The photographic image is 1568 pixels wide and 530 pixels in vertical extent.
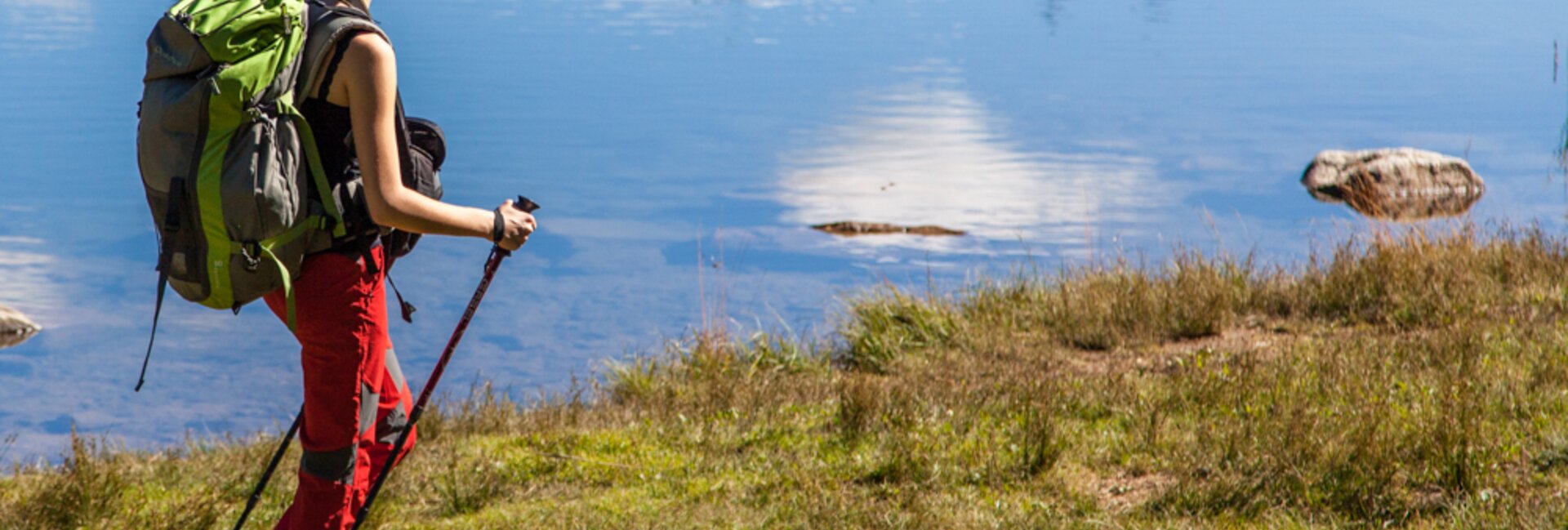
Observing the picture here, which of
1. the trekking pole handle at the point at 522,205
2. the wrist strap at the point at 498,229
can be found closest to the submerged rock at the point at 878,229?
the trekking pole handle at the point at 522,205

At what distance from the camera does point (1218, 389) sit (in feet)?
21.5

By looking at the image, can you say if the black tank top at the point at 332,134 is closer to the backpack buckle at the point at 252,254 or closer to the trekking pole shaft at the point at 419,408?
the backpack buckle at the point at 252,254

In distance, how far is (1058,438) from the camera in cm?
599

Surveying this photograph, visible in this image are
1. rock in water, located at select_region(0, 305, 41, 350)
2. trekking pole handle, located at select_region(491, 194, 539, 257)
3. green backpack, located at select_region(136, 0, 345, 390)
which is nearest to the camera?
green backpack, located at select_region(136, 0, 345, 390)

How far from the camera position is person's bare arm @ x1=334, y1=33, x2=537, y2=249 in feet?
10.8

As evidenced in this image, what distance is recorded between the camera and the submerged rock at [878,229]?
1958 centimetres

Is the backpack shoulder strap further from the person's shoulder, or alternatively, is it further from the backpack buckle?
the backpack buckle

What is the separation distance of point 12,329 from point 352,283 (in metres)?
14.0

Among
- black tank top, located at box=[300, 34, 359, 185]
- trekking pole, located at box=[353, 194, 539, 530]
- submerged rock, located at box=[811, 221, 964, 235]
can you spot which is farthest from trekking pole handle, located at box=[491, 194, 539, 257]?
submerged rock, located at box=[811, 221, 964, 235]

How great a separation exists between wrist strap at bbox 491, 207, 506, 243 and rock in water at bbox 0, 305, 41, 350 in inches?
548

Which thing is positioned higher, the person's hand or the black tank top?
the black tank top

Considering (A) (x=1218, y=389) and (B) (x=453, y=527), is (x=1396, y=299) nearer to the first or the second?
(A) (x=1218, y=389)

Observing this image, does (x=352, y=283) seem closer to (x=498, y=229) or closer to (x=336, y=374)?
(x=336, y=374)

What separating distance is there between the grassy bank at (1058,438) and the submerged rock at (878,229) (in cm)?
1022
